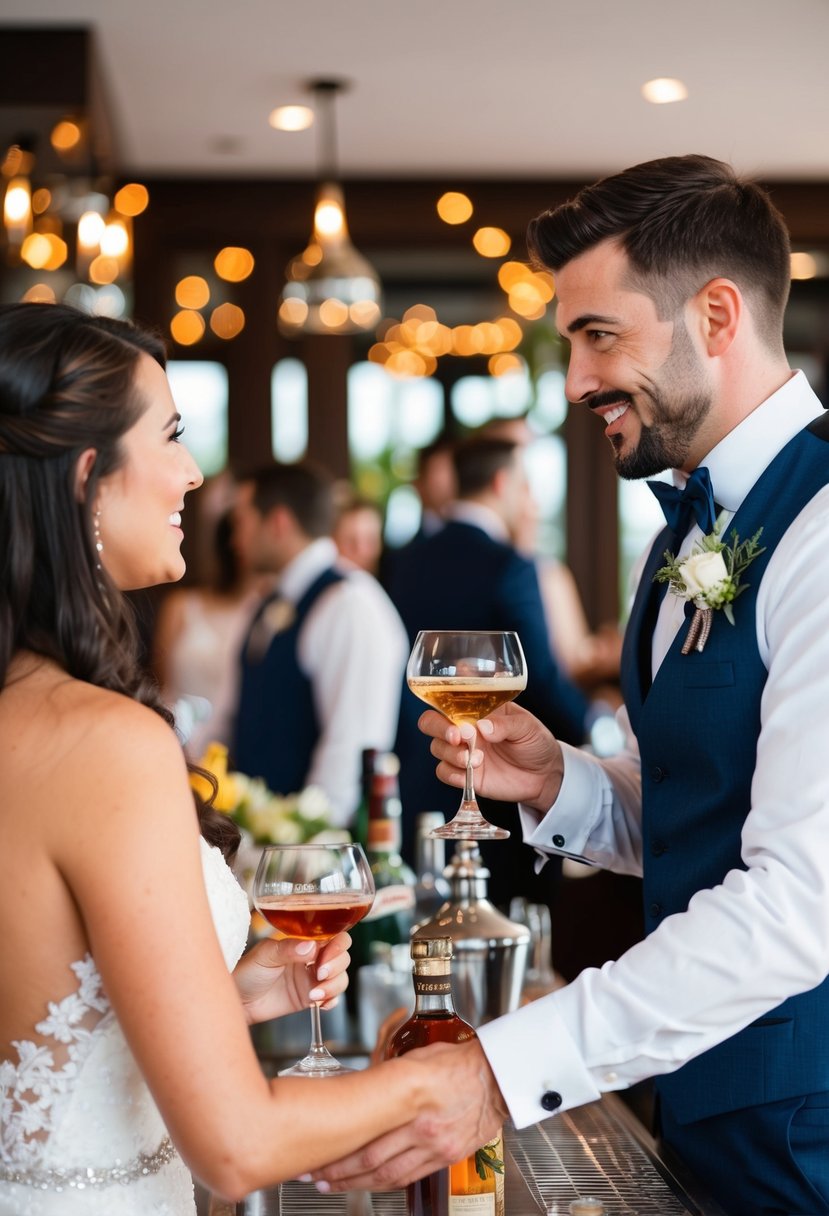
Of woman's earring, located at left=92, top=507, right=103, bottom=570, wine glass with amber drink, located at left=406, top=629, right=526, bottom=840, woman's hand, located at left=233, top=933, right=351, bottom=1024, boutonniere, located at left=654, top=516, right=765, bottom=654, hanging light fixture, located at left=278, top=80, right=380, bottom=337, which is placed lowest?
woman's hand, located at left=233, top=933, right=351, bottom=1024

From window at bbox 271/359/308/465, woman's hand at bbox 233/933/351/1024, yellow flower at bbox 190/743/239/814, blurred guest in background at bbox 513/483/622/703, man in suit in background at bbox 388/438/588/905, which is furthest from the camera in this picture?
window at bbox 271/359/308/465

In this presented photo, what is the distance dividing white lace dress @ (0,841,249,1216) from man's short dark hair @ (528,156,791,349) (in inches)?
45.6

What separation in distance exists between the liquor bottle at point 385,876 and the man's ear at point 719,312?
0.92 m

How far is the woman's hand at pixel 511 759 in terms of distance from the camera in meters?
2.07

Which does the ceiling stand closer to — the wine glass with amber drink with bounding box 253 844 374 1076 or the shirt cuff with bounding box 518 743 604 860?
the shirt cuff with bounding box 518 743 604 860

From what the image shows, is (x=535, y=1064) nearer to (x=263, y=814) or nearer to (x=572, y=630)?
(x=263, y=814)

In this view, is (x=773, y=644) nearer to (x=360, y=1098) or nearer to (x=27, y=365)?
(x=360, y=1098)

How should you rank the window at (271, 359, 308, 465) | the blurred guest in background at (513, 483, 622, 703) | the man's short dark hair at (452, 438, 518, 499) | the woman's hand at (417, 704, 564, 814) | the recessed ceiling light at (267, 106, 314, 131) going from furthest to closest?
the window at (271, 359, 308, 465)
the blurred guest in background at (513, 483, 622, 703)
the recessed ceiling light at (267, 106, 314, 131)
the man's short dark hair at (452, 438, 518, 499)
the woman's hand at (417, 704, 564, 814)

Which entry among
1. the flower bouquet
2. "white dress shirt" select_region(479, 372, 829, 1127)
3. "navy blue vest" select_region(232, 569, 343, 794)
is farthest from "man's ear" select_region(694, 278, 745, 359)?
"navy blue vest" select_region(232, 569, 343, 794)

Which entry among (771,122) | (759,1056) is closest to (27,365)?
(759,1056)

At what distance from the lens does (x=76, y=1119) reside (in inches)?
57.7

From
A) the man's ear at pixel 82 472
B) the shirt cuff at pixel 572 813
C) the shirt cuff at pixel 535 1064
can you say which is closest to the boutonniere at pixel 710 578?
the shirt cuff at pixel 572 813

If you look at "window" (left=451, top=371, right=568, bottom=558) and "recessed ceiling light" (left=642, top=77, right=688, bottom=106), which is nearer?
"recessed ceiling light" (left=642, top=77, right=688, bottom=106)

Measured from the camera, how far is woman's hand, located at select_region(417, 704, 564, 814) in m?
2.07
